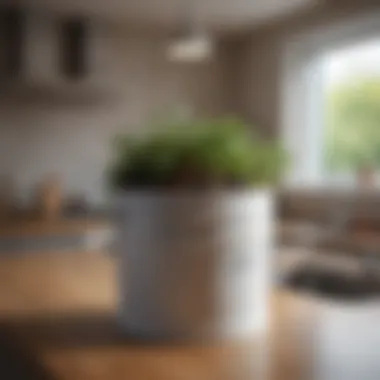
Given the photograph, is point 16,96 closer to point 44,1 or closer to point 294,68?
point 44,1

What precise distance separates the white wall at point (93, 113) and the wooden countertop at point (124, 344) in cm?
273

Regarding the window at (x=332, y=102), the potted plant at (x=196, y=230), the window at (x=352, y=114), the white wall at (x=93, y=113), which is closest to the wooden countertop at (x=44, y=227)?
the white wall at (x=93, y=113)

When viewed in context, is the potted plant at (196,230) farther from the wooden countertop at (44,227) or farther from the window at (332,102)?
the window at (332,102)

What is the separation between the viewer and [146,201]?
85 cm

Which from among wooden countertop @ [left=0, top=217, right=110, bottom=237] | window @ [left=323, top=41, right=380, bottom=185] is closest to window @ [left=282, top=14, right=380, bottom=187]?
window @ [left=323, top=41, right=380, bottom=185]

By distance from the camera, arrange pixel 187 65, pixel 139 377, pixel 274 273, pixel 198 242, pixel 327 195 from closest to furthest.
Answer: pixel 139 377 → pixel 198 242 → pixel 274 273 → pixel 327 195 → pixel 187 65

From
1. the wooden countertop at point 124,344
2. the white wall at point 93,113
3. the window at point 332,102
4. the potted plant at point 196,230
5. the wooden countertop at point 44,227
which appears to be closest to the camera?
the wooden countertop at point 124,344

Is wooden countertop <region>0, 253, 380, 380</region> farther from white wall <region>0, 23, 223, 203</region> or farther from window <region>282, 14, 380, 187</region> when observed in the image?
white wall <region>0, 23, 223, 203</region>

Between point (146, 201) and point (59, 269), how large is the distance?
2.05ft

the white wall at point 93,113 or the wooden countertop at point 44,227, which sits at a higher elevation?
the white wall at point 93,113

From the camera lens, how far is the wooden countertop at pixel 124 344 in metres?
0.69

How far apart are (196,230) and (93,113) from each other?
3368 millimetres

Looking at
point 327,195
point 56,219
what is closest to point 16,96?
point 56,219

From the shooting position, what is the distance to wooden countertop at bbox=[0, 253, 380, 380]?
69 cm
